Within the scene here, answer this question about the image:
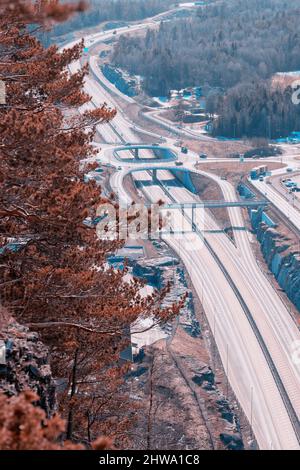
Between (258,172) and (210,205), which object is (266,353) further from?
(258,172)

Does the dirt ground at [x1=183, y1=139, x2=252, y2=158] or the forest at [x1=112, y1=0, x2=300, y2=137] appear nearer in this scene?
the dirt ground at [x1=183, y1=139, x2=252, y2=158]

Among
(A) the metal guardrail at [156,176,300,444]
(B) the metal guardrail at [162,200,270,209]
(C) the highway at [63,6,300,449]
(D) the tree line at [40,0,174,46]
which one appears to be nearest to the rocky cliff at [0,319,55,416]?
(C) the highway at [63,6,300,449]

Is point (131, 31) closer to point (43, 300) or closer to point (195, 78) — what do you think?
point (195, 78)

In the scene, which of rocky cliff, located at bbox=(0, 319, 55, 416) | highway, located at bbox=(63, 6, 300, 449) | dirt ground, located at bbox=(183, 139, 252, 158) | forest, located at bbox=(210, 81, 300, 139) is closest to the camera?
rocky cliff, located at bbox=(0, 319, 55, 416)

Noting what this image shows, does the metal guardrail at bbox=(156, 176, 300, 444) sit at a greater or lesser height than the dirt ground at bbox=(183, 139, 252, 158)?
greater

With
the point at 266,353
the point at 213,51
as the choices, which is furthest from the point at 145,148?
the point at 213,51

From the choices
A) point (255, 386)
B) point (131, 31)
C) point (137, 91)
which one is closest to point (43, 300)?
point (255, 386)

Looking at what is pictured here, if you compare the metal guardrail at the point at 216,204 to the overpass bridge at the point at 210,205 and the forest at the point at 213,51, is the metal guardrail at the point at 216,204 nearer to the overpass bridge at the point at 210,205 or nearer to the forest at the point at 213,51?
the overpass bridge at the point at 210,205

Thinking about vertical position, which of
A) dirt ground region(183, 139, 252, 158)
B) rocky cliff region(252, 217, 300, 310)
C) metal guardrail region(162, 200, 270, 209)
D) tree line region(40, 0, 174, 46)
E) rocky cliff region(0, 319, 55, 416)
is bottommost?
dirt ground region(183, 139, 252, 158)

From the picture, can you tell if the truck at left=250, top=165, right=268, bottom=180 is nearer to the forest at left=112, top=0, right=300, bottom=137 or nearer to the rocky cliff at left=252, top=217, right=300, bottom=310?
the rocky cliff at left=252, top=217, right=300, bottom=310
